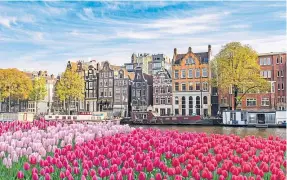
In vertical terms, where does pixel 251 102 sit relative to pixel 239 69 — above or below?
below

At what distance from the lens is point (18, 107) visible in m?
63.8

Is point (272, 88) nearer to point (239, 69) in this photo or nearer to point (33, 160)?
point (239, 69)

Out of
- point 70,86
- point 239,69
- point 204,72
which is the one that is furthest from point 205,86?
point 70,86

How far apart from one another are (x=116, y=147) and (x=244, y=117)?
104 feet

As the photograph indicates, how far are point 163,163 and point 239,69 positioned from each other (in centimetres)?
3231

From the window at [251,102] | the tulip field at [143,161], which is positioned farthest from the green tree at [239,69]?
the tulip field at [143,161]

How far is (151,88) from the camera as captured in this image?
173 feet

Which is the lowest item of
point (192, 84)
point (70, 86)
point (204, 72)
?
point (70, 86)

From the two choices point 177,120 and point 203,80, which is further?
point 203,80

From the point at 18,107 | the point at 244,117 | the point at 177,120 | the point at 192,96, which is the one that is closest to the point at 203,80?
the point at 192,96

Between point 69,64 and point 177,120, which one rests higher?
point 69,64

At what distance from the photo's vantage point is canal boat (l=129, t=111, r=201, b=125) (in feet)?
129

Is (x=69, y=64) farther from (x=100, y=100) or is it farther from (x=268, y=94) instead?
(x=268, y=94)

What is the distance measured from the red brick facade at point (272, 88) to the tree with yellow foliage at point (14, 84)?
2918 cm
